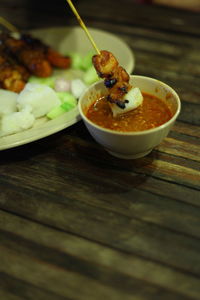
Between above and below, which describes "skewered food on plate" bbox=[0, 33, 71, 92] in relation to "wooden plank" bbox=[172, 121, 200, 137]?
above

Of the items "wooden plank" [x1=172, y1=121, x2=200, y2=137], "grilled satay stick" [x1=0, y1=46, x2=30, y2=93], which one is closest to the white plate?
"grilled satay stick" [x1=0, y1=46, x2=30, y2=93]

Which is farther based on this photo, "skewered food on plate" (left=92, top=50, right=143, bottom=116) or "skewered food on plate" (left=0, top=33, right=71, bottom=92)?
"skewered food on plate" (left=0, top=33, right=71, bottom=92)

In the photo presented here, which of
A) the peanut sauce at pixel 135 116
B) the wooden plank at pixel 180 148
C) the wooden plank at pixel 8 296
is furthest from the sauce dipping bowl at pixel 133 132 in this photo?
the wooden plank at pixel 8 296

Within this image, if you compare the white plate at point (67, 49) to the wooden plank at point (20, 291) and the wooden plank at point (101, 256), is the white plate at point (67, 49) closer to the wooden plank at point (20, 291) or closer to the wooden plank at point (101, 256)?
the wooden plank at point (101, 256)

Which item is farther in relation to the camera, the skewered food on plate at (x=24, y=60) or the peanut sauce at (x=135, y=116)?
the skewered food on plate at (x=24, y=60)

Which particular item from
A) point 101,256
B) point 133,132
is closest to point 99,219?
point 101,256

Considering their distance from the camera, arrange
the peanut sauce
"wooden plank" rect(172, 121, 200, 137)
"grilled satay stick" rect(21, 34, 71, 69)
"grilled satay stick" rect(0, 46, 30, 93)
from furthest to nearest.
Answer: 1. "grilled satay stick" rect(21, 34, 71, 69)
2. "grilled satay stick" rect(0, 46, 30, 93)
3. "wooden plank" rect(172, 121, 200, 137)
4. the peanut sauce

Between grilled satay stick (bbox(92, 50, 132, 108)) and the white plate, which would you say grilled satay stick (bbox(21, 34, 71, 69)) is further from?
grilled satay stick (bbox(92, 50, 132, 108))

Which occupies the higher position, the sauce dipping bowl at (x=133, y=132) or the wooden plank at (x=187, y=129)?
the sauce dipping bowl at (x=133, y=132)

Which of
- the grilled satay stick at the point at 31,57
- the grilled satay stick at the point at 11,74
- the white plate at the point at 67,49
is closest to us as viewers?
the white plate at the point at 67,49
